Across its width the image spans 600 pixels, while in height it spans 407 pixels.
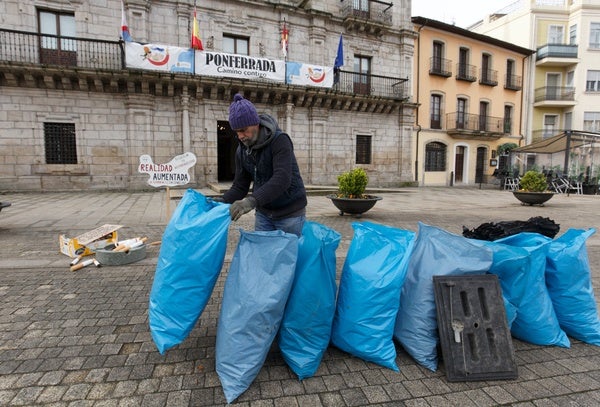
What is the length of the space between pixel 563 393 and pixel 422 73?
21.6 metres

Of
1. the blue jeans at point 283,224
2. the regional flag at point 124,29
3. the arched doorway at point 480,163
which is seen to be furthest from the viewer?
the arched doorway at point 480,163

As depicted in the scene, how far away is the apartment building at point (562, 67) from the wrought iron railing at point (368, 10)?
45.8 feet

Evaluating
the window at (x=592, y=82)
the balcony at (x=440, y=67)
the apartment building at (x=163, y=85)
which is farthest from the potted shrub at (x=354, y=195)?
the window at (x=592, y=82)

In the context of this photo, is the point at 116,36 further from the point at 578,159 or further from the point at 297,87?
the point at 578,159

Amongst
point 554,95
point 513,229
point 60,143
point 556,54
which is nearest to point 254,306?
point 513,229

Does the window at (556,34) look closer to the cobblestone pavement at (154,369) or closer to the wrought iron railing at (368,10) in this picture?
the wrought iron railing at (368,10)

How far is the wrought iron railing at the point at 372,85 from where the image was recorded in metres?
18.1

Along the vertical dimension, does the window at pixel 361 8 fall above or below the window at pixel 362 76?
above

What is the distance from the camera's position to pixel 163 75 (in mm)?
13539

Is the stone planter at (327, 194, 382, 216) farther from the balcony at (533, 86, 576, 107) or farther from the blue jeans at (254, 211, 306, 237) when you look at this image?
the balcony at (533, 86, 576, 107)

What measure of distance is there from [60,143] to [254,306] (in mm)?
15081

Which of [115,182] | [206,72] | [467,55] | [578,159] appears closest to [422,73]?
[467,55]

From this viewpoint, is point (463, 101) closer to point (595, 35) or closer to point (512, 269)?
point (595, 35)

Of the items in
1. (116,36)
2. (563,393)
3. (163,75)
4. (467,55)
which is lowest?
(563,393)
